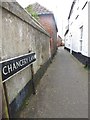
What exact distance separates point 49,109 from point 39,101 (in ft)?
2.10

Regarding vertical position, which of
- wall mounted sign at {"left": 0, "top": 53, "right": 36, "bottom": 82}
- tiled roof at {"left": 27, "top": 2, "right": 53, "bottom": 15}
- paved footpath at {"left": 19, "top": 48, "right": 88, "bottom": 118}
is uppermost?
tiled roof at {"left": 27, "top": 2, "right": 53, "bottom": 15}

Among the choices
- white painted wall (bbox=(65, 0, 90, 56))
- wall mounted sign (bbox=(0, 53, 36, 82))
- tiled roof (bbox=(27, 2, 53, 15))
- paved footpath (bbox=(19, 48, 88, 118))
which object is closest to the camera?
wall mounted sign (bbox=(0, 53, 36, 82))

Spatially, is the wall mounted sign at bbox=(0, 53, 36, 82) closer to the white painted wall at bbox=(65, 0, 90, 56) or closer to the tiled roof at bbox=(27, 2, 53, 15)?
the white painted wall at bbox=(65, 0, 90, 56)

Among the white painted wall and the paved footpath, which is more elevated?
the white painted wall

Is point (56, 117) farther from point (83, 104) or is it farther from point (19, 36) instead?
point (19, 36)

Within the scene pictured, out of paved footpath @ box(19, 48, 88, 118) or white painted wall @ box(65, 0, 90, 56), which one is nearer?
paved footpath @ box(19, 48, 88, 118)

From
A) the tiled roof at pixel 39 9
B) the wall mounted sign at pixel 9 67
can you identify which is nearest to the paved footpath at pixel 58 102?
the wall mounted sign at pixel 9 67

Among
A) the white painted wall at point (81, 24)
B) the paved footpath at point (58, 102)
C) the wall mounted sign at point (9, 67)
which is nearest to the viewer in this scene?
the wall mounted sign at point (9, 67)

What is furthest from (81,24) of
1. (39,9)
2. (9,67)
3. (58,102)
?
(9,67)

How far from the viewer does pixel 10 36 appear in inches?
150

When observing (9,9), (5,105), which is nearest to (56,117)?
(5,105)

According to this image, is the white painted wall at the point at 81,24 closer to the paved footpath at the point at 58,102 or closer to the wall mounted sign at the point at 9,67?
the paved footpath at the point at 58,102

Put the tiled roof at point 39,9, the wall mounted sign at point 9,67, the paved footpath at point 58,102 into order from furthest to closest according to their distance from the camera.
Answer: the tiled roof at point 39,9 < the paved footpath at point 58,102 < the wall mounted sign at point 9,67

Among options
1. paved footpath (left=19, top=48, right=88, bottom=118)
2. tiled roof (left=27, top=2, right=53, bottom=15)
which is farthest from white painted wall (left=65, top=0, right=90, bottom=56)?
paved footpath (left=19, top=48, right=88, bottom=118)
